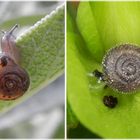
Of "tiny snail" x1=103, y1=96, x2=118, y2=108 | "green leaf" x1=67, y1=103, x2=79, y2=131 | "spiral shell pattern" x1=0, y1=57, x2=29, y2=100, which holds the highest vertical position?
"spiral shell pattern" x1=0, y1=57, x2=29, y2=100

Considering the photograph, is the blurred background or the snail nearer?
the snail

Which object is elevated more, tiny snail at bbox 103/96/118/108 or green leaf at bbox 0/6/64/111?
green leaf at bbox 0/6/64/111

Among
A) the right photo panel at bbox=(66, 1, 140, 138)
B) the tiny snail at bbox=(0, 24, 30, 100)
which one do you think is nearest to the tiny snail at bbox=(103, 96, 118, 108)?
the right photo panel at bbox=(66, 1, 140, 138)

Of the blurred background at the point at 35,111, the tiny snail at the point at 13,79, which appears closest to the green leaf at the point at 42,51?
the tiny snail at the point at 13,79

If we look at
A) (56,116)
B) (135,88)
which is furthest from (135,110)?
(56,116)

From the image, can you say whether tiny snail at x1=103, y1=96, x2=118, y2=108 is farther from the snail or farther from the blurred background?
the blurred background

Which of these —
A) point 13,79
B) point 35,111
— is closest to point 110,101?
point 13,79

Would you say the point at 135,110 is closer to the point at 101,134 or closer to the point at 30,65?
the point at 101,134
